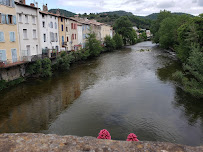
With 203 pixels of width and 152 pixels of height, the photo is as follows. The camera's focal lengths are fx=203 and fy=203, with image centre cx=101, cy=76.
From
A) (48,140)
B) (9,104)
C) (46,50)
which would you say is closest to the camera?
(48,140)

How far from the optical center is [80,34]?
54.8 meters

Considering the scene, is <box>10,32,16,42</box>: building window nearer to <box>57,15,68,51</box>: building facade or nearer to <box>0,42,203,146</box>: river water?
<box>0,42,203,146</box>: river water

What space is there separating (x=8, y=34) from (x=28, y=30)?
5.13 metres

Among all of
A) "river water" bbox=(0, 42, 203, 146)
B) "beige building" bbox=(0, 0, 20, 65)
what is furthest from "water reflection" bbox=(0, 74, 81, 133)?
"beige building" bbox=(0, 0, 20, 65)

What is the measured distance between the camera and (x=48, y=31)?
3806 cm

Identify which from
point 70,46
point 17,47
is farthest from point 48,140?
point 70,46

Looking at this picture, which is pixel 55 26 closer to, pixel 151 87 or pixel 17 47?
pixel 17 47

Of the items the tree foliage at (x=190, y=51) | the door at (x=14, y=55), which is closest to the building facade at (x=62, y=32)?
the door at (x=14, y=55)

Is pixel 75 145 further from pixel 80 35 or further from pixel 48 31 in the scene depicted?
pixel 80 35

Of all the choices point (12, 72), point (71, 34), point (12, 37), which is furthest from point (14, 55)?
point (71, 34)

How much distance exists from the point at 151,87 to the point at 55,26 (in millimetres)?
25511

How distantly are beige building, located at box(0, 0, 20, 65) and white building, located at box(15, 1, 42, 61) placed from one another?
1.10 meters

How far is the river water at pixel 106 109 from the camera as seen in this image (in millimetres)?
14062

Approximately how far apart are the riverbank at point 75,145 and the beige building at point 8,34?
22.7 m
